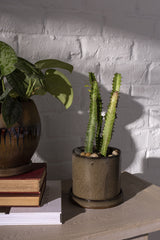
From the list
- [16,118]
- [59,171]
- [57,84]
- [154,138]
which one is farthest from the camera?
[154,138]

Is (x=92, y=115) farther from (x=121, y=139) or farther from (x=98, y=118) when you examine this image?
(x=121, y=139)

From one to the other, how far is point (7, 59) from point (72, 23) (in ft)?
1.60

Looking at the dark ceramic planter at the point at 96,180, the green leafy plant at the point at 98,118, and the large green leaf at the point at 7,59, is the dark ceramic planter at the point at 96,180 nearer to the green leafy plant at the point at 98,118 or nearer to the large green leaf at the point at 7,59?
the green leafy plant at the point at 98,118

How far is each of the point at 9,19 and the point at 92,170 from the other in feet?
2.21

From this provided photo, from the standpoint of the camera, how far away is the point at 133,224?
0.67m

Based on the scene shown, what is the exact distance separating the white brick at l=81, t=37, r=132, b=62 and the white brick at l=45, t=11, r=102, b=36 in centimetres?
4

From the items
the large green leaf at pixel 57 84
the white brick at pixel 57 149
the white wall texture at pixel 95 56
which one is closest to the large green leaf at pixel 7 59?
the large green leaf at pixel 57 84

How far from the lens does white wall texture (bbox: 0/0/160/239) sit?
1004 millimetres

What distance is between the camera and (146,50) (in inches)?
44.9

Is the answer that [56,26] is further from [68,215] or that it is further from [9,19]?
[68,215]

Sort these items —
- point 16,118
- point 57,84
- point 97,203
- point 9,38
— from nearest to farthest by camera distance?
1. point 16,118
2. point 97,203
3. point 57,84
4. point 9,38

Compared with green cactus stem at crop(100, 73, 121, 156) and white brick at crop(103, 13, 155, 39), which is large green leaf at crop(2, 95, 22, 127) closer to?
green cactus stem at crop(100, 73, 121, 156)

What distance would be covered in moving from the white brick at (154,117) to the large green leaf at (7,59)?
0.75 m

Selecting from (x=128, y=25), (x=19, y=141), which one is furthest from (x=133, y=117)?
(x=19, y=141)
